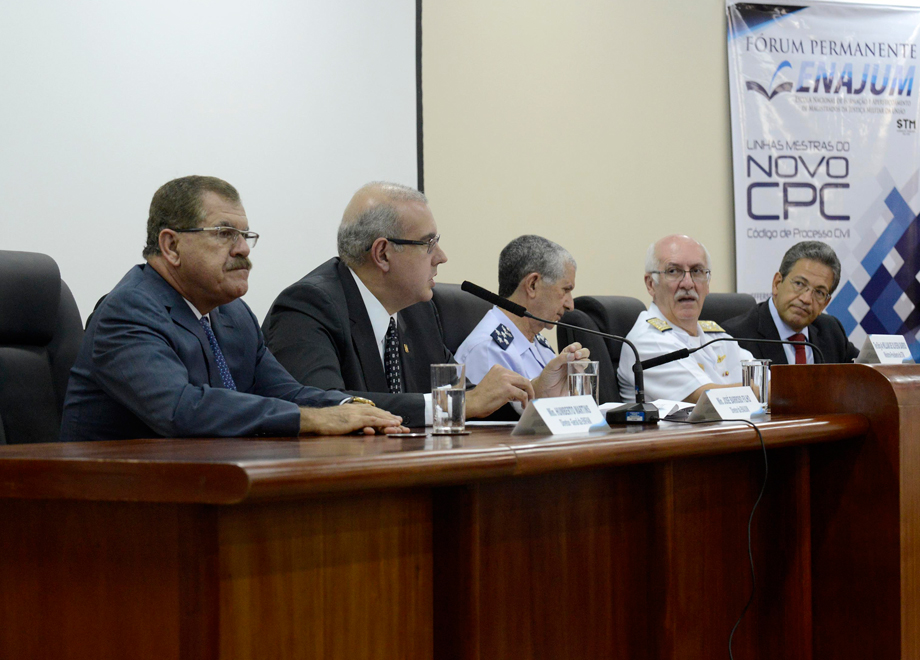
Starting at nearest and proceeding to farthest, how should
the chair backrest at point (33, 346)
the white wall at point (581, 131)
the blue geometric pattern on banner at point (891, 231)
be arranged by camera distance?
the chair backrest at point (33, 346) → the white wall at point (581, 131) → the blue geometric pattern on banner at point (891, 231)

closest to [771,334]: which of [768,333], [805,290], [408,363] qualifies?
[768,333]

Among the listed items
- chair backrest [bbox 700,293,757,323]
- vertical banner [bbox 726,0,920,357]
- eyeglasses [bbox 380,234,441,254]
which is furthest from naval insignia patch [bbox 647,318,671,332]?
vertical banner [bbox 726,0,920,357]

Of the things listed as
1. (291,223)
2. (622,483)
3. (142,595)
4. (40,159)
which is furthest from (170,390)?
(291,223)

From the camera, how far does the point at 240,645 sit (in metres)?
0.90

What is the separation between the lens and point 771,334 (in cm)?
326

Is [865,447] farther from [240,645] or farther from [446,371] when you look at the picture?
[240,645]

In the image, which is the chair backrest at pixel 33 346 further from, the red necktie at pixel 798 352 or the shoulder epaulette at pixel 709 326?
the red necktie at pixel 798 352

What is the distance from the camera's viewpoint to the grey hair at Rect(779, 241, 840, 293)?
11.3 feet

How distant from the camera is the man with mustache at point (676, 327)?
2.97 m

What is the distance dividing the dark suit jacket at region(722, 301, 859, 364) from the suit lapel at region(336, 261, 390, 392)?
1.57 meters

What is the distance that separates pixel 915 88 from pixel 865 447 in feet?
11.3

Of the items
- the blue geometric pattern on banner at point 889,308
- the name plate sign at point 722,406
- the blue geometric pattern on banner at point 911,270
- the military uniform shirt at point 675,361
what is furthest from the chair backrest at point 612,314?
the blue geometric pattern on banner at point 911,270

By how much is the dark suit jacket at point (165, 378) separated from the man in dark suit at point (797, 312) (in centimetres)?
197

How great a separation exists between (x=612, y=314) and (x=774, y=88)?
1779mm
